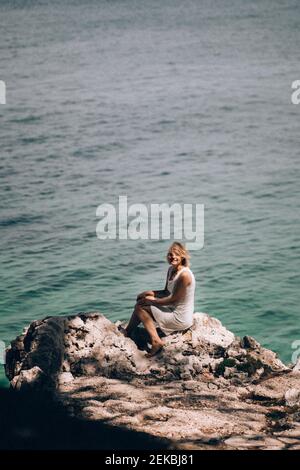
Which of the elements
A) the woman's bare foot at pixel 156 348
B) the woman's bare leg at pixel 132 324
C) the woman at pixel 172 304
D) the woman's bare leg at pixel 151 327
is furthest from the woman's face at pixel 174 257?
the woman's bare foot at pixel 156 348

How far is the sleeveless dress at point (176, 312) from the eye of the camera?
27.2 feet

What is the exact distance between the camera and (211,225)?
711 inches

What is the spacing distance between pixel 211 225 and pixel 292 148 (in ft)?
19.4

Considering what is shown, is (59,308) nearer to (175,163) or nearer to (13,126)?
(175,163)

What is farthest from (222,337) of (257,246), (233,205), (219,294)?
(233,205)

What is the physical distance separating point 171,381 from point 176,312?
0.78 m

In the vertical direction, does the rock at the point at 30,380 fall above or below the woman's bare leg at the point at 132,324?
below

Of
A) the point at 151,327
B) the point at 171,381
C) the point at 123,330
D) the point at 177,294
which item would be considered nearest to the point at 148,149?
the point at 123,330

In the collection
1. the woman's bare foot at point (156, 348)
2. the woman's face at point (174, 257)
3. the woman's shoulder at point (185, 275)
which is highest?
the woman's face at point (174, 257)

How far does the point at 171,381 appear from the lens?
7.89 meters

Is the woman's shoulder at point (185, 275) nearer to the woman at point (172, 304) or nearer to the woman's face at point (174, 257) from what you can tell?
the woman at point (172, 304)

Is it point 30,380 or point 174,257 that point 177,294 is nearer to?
point 174,257

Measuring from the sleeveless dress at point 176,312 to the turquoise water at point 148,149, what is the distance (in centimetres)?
433

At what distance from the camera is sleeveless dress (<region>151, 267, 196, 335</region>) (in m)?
8.30
